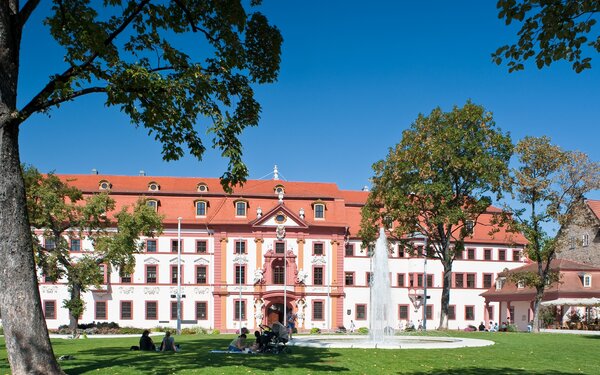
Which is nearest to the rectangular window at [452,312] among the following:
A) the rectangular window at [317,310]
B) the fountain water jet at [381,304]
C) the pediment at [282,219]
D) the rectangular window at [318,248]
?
the rectangular window at [317,310]

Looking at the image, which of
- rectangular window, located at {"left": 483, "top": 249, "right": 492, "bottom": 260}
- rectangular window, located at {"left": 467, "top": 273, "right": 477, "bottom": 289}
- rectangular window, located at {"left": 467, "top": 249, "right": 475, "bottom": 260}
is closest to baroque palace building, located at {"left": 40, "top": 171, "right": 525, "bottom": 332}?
rectangular window, located at {"left": 467, "top": 273, "right": 477, "bottom": 289}

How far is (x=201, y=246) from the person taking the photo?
2552 inches

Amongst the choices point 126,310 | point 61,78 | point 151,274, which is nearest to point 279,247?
point 151,274

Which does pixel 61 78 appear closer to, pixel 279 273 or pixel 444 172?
pixel 444 172

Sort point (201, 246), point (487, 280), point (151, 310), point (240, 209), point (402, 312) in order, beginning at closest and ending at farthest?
point (151, 310)
point (201, 246)
point (240, 209)
point (402, 312)
point (487, 280)

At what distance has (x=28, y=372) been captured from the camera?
1404cm

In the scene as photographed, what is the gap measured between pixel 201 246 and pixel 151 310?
24.6ft

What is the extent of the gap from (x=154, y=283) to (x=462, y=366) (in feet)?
161

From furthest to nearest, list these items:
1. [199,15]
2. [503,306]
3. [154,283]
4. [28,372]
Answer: [503,306], [154,283], [199,15], [28,372]

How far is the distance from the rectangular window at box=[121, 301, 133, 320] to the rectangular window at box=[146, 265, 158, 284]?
106 inches

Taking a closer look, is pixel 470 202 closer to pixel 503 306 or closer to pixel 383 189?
pixel 383 189

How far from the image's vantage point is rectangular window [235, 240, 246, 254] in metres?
64.4

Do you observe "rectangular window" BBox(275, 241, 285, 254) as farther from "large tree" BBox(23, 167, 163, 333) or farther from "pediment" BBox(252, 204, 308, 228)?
"large tree" BBox(23, 167, 163, 333)

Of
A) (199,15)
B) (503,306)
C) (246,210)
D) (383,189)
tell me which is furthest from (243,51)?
(503,306)
